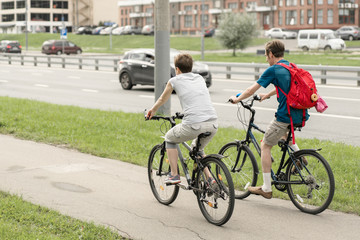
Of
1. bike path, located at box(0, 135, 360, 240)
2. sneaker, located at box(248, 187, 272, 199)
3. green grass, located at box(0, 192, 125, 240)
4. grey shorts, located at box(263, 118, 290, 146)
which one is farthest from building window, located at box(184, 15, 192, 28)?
green grass, located at box(0, 192, 125, 240)

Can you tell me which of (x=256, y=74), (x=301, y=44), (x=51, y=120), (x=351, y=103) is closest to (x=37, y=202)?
(x=51, y=120)

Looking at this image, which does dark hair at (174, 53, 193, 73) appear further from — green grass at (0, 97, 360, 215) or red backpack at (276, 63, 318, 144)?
green grass at (0, 97, 360, 215)

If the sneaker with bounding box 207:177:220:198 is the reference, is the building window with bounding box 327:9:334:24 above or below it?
above

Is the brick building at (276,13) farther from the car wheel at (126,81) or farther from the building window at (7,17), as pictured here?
the car wheel at (126,81)

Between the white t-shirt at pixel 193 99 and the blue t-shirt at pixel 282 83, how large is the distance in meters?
0.55

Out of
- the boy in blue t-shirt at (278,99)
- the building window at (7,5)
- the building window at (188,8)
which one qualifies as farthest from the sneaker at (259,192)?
the building window at (7,5)

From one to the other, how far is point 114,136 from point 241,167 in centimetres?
444

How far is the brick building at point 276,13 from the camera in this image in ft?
273

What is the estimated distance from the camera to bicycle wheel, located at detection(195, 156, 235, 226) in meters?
5.44

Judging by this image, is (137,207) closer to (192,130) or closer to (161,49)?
(192,130)

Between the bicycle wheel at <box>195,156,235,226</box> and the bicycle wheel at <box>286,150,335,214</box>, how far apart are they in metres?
0.89

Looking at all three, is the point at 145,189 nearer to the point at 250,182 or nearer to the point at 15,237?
the point at 250,182

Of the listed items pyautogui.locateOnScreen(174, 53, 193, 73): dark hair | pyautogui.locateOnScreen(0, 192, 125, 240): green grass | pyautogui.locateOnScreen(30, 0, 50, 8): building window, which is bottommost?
pyautogui.locateOnScreen(0, 192, 125, 240): green grass

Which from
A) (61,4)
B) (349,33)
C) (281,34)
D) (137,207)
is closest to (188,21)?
(281,34)
